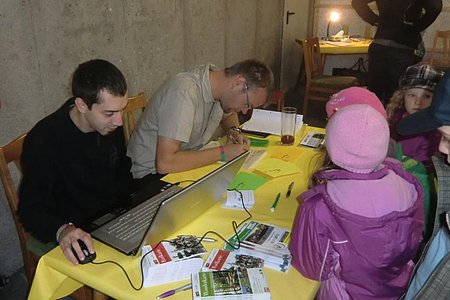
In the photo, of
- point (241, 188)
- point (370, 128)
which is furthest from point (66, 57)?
point (370, 128)

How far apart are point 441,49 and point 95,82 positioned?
5650mm

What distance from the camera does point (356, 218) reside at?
39.0 inches

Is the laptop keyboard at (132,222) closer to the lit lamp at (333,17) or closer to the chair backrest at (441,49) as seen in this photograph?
the chair backrest at (441,49)

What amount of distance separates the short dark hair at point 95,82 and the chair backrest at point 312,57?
10.6 feet

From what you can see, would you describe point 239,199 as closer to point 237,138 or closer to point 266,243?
point 266,243

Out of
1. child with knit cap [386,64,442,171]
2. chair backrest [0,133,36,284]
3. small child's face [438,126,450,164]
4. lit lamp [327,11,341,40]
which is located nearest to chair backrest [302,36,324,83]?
lit lamp [327,11,341,40]

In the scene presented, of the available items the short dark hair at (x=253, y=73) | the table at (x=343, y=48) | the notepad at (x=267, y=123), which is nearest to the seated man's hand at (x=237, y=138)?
the notepad at (x=267, y=123)

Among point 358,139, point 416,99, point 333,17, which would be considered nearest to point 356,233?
point 358,139

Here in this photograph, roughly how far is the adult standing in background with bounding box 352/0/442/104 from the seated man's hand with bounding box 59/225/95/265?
10.1 feet

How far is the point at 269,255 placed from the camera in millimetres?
1126

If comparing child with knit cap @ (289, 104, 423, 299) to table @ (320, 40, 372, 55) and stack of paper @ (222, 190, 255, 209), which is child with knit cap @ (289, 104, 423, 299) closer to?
stack of paper @ (222, 190, 255, 209)

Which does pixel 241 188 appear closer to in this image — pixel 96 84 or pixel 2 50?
pixel 96 84

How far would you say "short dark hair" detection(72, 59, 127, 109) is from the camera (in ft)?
4.75

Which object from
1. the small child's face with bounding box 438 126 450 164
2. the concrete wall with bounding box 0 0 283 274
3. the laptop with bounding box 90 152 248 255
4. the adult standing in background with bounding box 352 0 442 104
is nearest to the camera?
the small child's face with bounding box 438 126 450 164
